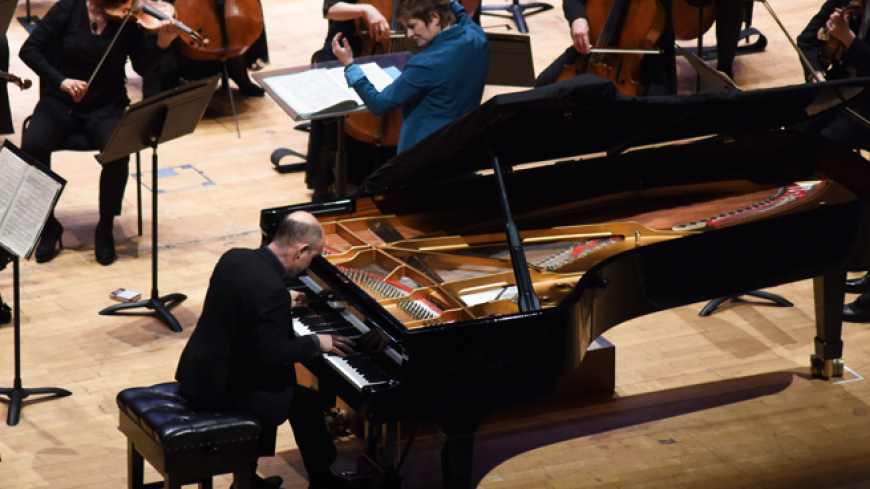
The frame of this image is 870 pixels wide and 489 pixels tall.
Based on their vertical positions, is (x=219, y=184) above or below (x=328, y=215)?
below

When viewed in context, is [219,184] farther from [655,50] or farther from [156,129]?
[655,50]

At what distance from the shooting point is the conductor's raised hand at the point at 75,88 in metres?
5.50

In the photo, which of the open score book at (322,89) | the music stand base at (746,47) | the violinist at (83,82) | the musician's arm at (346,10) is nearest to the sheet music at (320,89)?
the open score book at (322,89)

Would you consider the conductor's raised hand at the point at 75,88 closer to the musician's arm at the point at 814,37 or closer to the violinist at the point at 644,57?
the violinist at the point at 644,57

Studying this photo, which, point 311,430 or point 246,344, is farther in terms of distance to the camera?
point 311,430

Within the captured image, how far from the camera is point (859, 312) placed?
519 cm

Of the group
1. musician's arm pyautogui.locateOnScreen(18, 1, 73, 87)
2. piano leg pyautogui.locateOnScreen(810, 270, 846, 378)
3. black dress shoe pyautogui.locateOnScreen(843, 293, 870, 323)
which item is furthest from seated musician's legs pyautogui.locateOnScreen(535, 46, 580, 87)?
musician's arm pyautogui.locateOnScreen(18, 1, 73, 87)

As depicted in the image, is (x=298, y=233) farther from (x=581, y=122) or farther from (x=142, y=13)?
(x=142, y=13)

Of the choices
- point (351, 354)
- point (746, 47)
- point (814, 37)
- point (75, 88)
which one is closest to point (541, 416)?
point (351, 354)

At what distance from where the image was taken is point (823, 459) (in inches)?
163

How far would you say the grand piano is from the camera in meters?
3.29

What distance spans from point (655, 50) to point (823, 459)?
8.63 feet

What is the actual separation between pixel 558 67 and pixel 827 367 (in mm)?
2387

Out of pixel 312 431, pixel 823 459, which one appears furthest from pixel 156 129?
pixel 823 459
